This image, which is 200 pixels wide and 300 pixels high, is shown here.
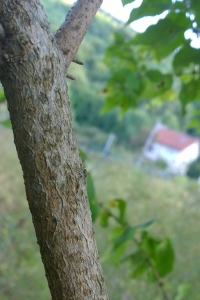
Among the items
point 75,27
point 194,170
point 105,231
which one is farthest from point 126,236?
point 194,170

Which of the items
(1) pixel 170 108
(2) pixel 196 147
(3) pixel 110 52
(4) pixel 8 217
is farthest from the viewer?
(2) pixel 196 147

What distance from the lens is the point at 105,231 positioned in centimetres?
222

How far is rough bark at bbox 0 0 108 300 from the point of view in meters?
0.26

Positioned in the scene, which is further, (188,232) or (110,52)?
(188,232)

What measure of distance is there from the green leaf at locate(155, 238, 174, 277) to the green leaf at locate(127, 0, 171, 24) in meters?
0.33

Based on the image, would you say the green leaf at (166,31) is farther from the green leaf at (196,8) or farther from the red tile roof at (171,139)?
→ the red tile roof at (171,139)

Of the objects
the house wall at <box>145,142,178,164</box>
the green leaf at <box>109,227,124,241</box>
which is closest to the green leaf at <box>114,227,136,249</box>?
the green leaf at <box>109,227,124,241</box>

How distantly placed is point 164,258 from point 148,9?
0.36 meters

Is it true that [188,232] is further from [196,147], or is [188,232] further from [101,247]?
[196,147]

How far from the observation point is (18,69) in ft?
0.87

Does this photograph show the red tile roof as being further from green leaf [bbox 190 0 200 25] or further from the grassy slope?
green leaf [bbox 190 0 200 25]

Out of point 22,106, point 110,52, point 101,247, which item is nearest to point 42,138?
point 22,106

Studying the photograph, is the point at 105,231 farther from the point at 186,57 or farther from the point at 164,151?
the point at 164,151

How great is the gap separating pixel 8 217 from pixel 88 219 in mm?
2152
